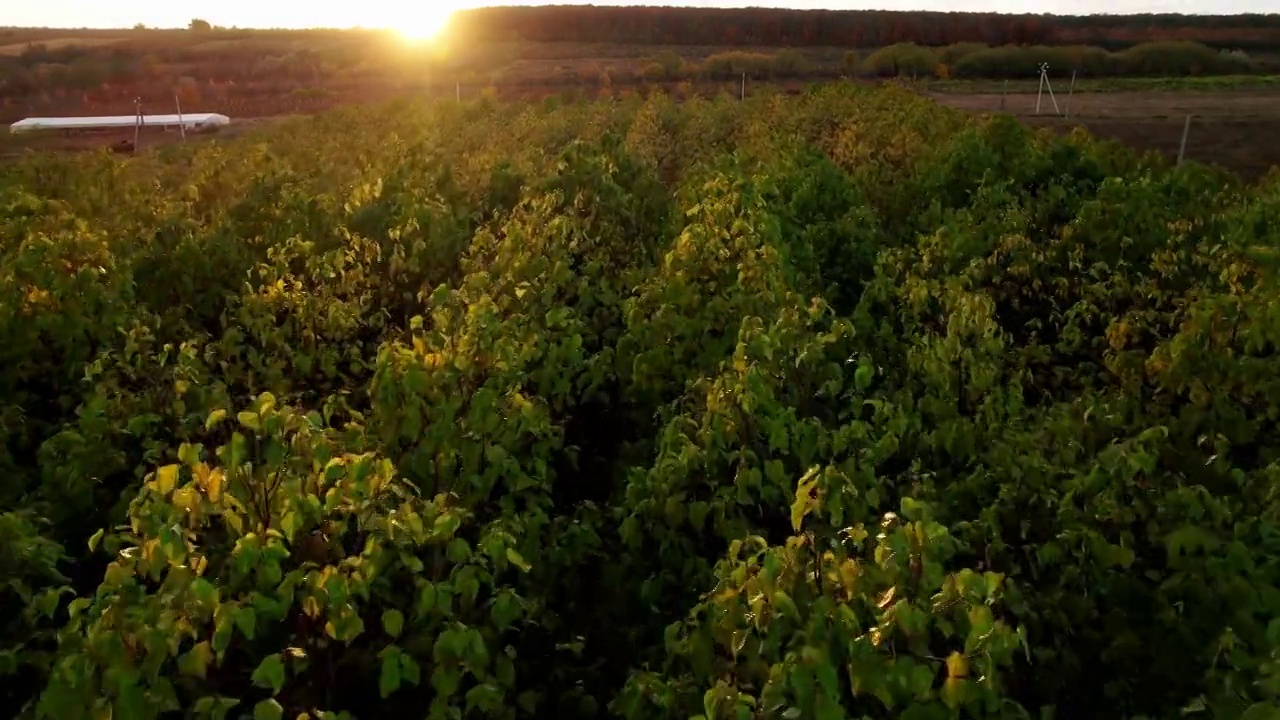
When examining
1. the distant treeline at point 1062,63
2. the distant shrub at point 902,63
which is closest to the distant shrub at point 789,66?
the distant treeline at point 1062,63

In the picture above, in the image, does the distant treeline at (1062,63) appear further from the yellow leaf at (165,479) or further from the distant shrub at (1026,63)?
the yellow leaf at (165,479)

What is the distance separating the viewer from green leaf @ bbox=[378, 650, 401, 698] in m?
3.70

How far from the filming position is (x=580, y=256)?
1024cm

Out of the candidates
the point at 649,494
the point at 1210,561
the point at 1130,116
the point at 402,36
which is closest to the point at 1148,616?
the point at 1210,561

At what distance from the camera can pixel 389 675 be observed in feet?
12.2

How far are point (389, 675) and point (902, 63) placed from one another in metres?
73.5

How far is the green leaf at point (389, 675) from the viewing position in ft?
12.1

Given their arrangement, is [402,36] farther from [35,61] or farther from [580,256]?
[580,256]

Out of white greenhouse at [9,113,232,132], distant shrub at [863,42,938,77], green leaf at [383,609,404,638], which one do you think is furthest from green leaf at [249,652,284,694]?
distant shrub at [863,42,938,77]

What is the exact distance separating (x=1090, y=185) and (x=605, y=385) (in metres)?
9.78

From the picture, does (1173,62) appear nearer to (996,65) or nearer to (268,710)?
(996,65)

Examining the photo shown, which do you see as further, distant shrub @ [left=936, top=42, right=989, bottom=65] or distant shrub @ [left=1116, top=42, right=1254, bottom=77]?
distant shrub @ [left=936, top=42, right=989, bottom=65]

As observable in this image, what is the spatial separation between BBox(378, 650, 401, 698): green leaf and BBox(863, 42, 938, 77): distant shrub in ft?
236

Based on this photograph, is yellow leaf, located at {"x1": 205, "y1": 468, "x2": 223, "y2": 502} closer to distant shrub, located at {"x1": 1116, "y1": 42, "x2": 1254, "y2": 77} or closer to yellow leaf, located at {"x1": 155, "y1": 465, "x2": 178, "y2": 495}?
yellow leaf, located at {"x1": 155, "y1": 465, "x2": 178, "y2": 495}
